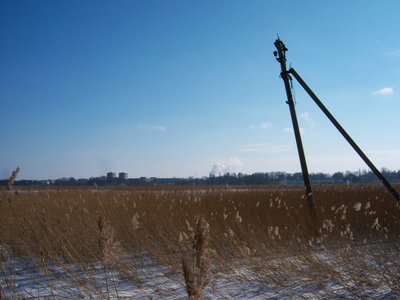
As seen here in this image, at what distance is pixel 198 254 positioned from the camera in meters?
1.40

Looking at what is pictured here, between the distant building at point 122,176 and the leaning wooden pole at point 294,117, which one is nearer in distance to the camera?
the leaning wooden pole at point 294,117

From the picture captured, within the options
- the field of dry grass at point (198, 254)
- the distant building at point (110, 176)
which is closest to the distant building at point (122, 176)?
the distant building at point (110, 176)

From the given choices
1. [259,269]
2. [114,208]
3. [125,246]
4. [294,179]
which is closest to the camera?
[259,269]

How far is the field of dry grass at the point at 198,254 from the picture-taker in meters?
2.59

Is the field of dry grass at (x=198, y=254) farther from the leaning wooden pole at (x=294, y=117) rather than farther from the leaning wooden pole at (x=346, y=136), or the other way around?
the leaning wooden pole at (x=346, y=136)

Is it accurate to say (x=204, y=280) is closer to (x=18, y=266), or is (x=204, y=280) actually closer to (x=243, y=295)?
(x=243, y=295)

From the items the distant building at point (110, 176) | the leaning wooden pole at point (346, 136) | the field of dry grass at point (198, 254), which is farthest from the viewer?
the distant building at point (110, 176)

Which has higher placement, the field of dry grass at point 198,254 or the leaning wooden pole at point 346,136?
the leaning wooden pole at point 346,136

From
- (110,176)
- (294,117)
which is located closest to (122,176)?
(110,176)

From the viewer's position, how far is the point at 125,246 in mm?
4453

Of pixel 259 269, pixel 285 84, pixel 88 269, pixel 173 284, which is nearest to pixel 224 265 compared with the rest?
pixel 259 269

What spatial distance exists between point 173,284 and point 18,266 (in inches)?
87.0

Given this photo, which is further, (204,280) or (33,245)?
(33,245)

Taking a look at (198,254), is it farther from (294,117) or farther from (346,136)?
(346,136)
